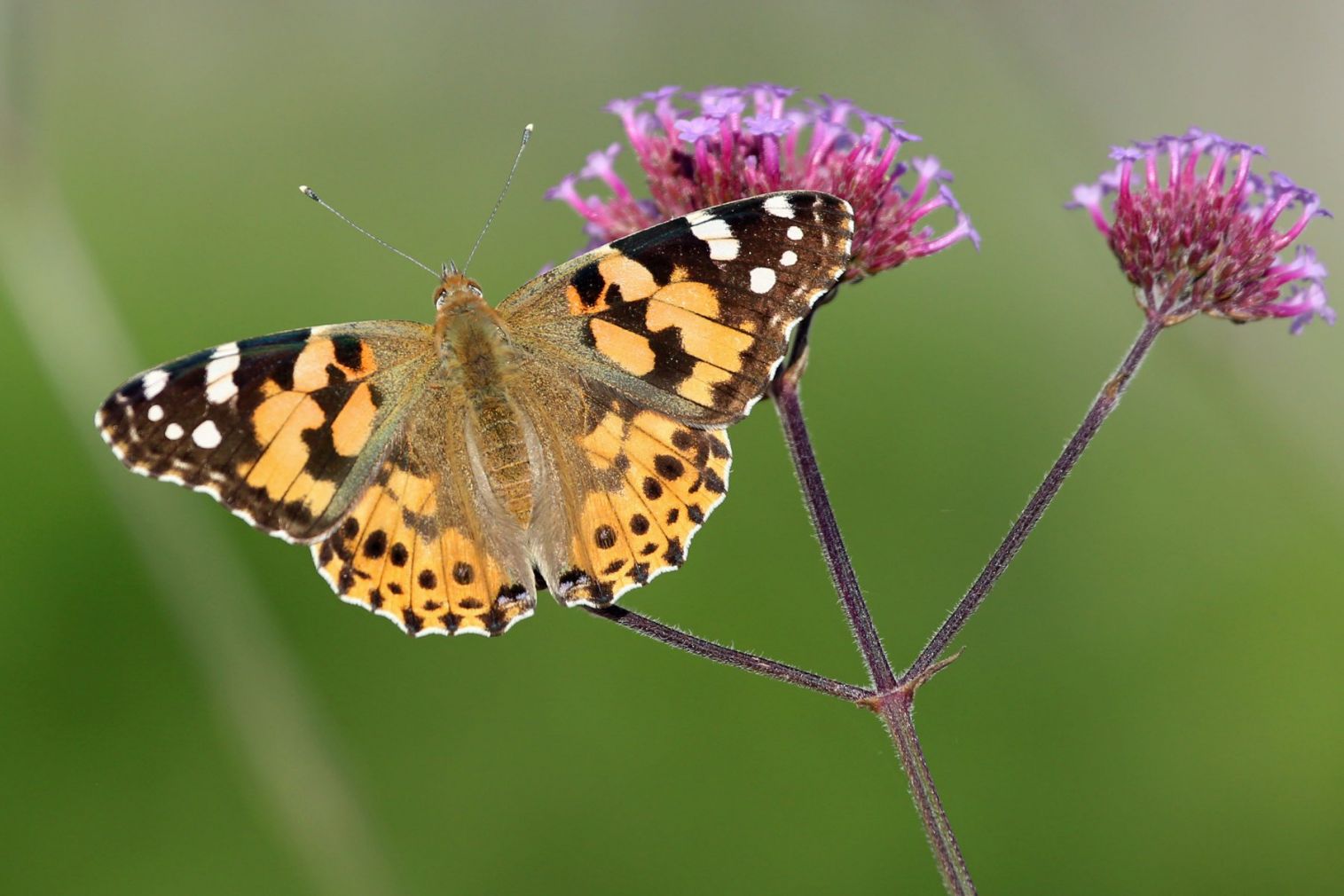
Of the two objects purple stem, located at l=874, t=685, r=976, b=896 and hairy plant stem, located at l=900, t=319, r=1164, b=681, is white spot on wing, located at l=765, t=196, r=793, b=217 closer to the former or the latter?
hairy plant stem, located at l=900, t=319, r=1164, b=681

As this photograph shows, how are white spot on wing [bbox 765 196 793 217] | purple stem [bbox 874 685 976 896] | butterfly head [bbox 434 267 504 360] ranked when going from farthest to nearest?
1. butterfly head [bbox 434 267 504 360]
2. white spot on wing [bbox 765 196 793 217]
3. purple stem [bbox 874 685 976 896]

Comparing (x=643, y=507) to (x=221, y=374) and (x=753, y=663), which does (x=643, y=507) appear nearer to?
(x=753, y=663)

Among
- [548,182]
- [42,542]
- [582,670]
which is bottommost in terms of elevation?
[582,670]

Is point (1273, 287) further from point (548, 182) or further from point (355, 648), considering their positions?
point (548, 182)

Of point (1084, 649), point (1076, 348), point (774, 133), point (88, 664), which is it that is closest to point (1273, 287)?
point (774, 133)

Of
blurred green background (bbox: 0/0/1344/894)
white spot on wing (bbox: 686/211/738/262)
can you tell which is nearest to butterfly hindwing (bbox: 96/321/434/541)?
white spot on wing (bbox: 686/211/738/262)

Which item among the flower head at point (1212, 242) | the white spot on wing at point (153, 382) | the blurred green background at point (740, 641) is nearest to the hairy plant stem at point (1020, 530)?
the flower head at point (1212, 242)

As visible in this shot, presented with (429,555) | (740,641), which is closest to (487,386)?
(429,555)
